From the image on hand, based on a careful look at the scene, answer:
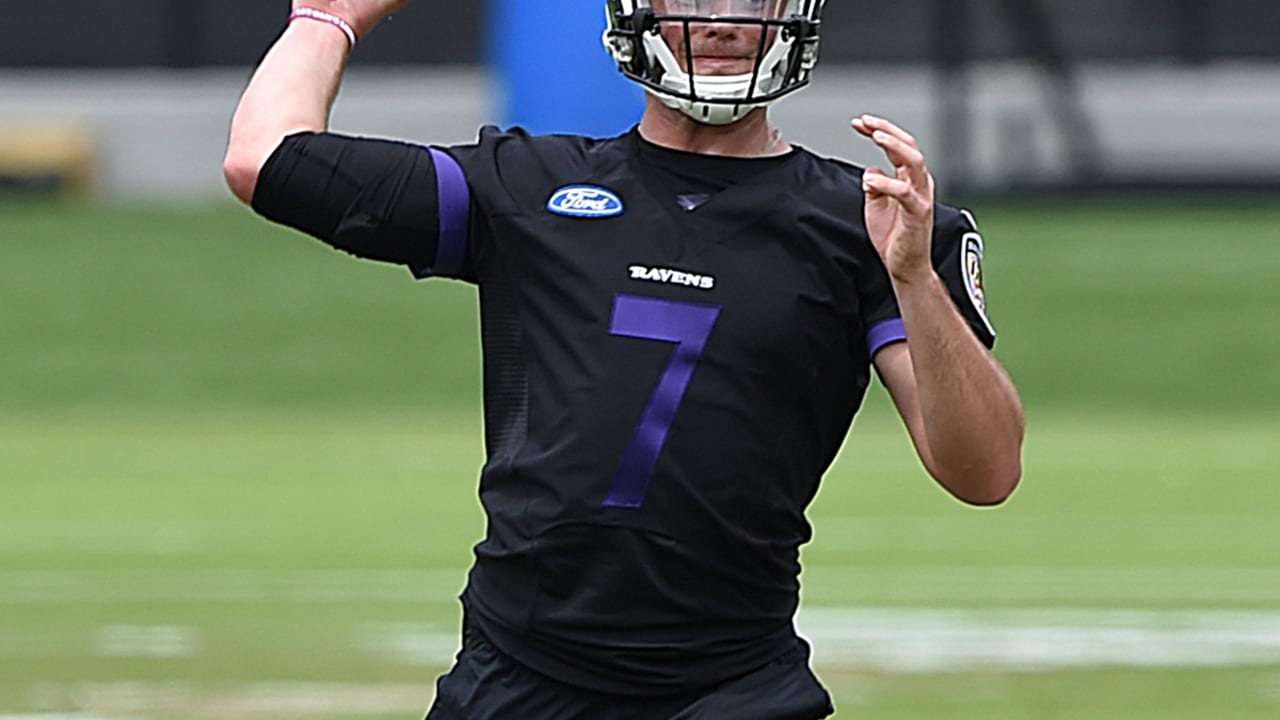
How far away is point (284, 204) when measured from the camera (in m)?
4.43

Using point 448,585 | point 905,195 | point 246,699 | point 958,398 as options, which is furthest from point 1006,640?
point 905,195

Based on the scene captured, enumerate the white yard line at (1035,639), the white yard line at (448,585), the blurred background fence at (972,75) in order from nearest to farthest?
the white yard line at (1035,639), the white yard line at (448,585), the blurred background fence at (972,75)

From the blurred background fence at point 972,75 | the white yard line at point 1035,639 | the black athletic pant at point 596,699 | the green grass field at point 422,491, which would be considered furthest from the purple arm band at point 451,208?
the blurred background fence at point 972,75

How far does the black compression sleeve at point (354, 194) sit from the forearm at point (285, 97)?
3 centimetres

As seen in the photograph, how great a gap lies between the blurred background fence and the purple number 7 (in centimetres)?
1592

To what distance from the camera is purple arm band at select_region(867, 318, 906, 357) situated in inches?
171

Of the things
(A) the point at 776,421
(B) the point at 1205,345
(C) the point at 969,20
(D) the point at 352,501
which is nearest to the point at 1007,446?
(A) the point at 776,421

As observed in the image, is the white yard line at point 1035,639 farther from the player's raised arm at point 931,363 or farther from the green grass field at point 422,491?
the player's raised arm at point 931,363

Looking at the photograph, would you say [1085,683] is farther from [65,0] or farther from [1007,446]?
[65,0]

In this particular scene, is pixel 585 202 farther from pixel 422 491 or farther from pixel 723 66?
pixel 422 491

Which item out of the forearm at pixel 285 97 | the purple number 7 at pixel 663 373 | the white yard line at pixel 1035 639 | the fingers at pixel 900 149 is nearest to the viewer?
the fingers at pixel 900 149

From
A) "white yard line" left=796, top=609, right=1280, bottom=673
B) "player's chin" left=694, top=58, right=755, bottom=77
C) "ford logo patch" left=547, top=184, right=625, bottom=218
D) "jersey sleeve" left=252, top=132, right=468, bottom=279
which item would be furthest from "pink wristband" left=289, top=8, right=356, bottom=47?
"white yard line" left=796, top=609, right=1280, bottom=673

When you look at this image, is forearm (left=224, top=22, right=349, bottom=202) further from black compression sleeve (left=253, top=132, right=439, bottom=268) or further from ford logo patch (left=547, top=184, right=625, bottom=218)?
ford logo patch (left=547, top=184, right=625, bottom=218)

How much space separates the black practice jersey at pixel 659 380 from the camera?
4332 mm
